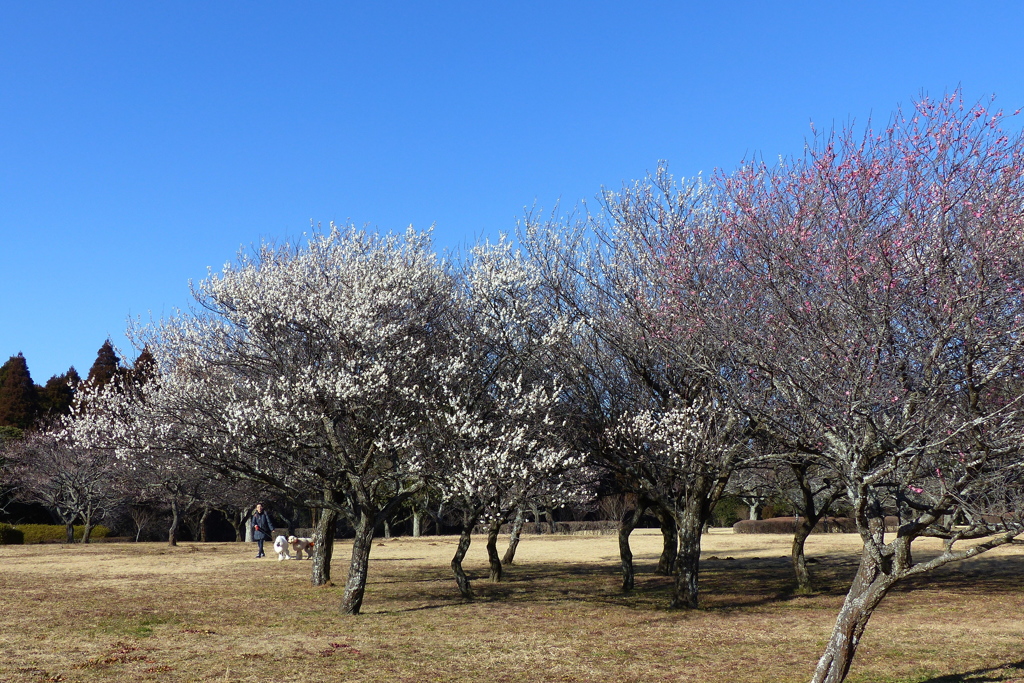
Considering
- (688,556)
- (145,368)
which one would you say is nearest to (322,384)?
(688,556)

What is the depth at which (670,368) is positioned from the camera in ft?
55.3

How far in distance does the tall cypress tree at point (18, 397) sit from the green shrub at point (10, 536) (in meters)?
16.3

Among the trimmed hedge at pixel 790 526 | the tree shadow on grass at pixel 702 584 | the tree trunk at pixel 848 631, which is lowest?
the tree shadow on grass at pixel 702 584

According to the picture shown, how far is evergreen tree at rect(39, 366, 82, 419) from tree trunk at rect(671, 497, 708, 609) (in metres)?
52.6

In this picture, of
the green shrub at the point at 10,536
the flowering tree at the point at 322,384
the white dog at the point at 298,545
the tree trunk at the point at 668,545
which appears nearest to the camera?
the flowering tree at the point at 322,384

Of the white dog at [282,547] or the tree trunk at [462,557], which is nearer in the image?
the tree trunk at [462,557]

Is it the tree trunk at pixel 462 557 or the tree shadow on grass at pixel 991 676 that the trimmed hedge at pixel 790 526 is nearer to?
the tree trunk at pixel 462 557

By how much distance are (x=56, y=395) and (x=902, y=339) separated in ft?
215

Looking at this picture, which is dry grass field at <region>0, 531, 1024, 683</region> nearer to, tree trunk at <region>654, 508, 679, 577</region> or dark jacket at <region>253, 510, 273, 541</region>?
tree trunk at <region>654, 508, 679, 577</region>

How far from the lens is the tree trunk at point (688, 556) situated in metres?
16.5

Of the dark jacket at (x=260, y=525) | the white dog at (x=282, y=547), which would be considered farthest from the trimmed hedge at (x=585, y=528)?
the white dog at (x=282, y=547)

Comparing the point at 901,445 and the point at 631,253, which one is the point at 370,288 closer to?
the point at 631,253

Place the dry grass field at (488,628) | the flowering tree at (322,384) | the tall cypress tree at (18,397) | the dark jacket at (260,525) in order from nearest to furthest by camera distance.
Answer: the dry grass field at (488,628) → the flowering tree at (322,384) → the dark jacket at (260,525) → the tall cypress tree at (18,397)

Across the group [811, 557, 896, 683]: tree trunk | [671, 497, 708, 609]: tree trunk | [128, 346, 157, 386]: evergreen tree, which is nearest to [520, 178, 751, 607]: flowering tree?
[671, 497, 708, 609]: tree trunk
